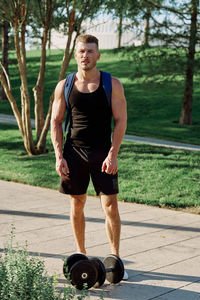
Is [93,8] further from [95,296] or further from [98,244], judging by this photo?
[95,296]

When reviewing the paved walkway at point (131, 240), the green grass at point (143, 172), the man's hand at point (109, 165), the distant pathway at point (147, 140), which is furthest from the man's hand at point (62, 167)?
the distant pathway at point (147, 140)

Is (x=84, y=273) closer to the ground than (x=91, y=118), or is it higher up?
closer to the ground

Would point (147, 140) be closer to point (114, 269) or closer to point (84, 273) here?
point (114, 269)

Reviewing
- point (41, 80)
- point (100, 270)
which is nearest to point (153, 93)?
point (41, 80)

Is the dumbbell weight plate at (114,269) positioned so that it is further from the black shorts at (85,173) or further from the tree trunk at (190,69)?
the tree trunk at (190,69)

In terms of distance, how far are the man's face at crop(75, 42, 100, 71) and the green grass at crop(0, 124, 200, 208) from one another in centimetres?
385

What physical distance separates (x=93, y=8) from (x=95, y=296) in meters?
8.72

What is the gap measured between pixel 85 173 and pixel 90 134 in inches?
14.0

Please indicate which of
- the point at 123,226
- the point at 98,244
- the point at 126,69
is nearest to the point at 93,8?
the point at 123,226

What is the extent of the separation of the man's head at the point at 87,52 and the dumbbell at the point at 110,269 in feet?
5.41

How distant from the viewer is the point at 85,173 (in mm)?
4617

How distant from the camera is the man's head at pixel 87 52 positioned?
446 centimetres

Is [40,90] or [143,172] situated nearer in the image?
[143,172]

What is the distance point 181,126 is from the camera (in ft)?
67.0
